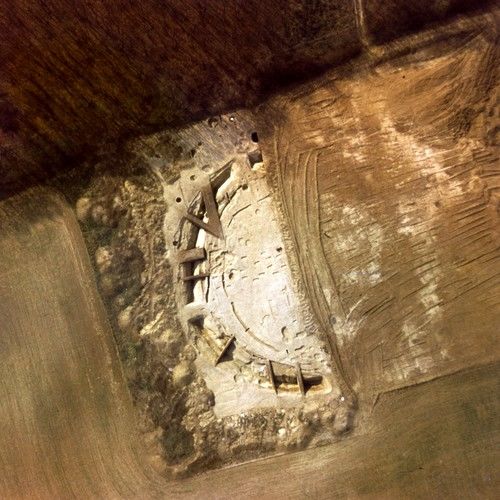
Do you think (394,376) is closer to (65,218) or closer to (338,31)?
(338,31)

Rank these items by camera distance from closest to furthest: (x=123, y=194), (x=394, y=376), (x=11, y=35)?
(x=11, y=35)
(x=394, y=376)
(x=123, y=194)

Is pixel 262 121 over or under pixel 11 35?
under

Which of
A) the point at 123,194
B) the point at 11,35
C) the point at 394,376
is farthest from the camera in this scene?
the point at 123,194

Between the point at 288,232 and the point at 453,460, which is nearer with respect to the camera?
the point at 453,460

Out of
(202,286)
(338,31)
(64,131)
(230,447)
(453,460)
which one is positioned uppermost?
(338,31)

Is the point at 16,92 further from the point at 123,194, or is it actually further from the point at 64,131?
the point at 123,194

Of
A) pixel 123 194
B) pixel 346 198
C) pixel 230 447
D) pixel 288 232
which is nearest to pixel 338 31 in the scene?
pixel 346 198

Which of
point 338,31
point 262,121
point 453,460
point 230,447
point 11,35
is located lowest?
point 453,460

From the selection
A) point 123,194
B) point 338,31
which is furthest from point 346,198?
point 123,194

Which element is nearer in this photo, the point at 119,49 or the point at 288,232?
the point at 119,49
